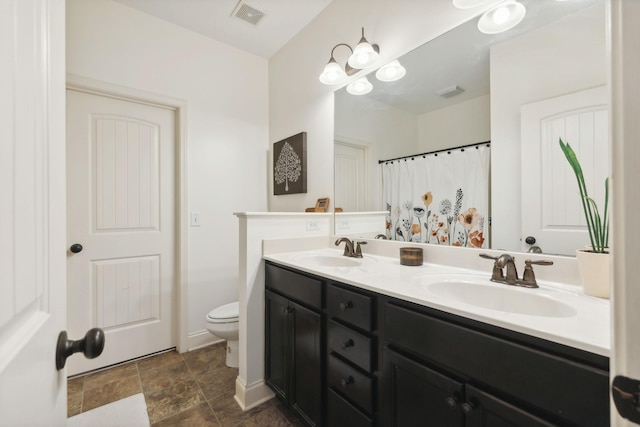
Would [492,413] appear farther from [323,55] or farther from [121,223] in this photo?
[121,223]

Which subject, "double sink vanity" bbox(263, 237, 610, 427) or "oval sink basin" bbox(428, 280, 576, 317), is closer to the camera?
"double sink vanity" bbox(263, 237, 610, 427)

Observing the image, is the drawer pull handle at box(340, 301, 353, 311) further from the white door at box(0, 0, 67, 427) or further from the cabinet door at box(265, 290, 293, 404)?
the white door at box(0, 0, 67, 427)

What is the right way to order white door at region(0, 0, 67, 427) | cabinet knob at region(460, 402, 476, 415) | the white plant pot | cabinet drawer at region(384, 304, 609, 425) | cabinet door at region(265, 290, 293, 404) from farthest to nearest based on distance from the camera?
Answer: cabinet door at region(265, 290, 293, 404), the white plant pot, cabinet knob at region(460, 402, 476, 415), cabinet drawer at region(384, 304, 609, 425), white door at region(0, 0, 67, 427)

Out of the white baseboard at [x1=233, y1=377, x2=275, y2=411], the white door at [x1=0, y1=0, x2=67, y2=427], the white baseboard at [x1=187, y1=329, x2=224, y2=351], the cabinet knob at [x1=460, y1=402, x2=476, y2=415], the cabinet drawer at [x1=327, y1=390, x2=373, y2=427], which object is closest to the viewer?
the white door at [x1=0, y1=0, x2=67, y2=427]

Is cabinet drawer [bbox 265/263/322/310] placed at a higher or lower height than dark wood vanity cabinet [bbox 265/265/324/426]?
higher

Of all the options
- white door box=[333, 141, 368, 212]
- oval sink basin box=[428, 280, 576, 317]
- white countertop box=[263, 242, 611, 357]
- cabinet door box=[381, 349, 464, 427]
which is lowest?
cabinet door box=[381, 349, 464, 427]

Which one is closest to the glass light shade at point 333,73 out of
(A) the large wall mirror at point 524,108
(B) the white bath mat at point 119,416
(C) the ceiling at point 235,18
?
(A) the large wall mirror at point 524,108

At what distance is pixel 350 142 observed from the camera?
200 centimetres

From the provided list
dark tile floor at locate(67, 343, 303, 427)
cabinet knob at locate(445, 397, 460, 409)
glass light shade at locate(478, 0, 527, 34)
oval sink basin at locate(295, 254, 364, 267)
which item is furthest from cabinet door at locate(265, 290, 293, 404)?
glass light shade at locate(478, 0, 527, 34)

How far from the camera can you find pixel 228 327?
6.50 feet

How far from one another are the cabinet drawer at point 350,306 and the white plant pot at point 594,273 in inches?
28.0

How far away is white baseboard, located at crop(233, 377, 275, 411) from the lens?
1.65 metres

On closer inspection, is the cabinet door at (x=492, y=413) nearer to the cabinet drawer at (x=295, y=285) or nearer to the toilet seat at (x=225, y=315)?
the cabinet drawer at (x=295, y=285)

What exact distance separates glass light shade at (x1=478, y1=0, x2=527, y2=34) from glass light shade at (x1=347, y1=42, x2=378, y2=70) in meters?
0.57
